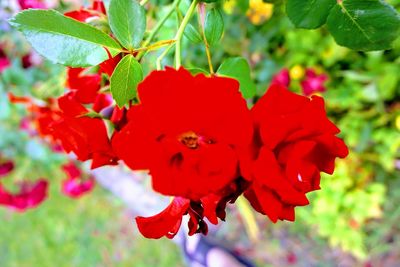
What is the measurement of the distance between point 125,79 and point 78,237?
2.28m

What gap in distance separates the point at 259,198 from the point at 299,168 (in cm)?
4

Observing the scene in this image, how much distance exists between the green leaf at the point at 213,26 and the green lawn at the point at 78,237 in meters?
1.87

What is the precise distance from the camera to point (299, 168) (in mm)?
400

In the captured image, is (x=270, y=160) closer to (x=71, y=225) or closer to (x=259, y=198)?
(x=259, y=198)

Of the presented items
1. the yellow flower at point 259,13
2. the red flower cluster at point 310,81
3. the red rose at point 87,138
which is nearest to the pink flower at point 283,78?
the red flower cluster at point 310,81

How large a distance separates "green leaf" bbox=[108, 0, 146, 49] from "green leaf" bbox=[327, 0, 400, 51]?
0.18 m

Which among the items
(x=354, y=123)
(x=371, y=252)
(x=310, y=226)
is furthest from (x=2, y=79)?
(x=371, y=252)

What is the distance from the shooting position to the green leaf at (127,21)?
480 millimetres

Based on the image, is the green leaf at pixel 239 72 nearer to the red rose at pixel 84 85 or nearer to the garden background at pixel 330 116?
the red rose at pixel 84 85

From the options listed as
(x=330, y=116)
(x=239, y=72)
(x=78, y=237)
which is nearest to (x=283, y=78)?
(x=330, y=116)

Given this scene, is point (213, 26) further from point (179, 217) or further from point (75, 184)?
point (75, 184)

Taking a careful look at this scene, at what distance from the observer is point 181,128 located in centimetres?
40

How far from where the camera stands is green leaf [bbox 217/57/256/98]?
22.0 inches

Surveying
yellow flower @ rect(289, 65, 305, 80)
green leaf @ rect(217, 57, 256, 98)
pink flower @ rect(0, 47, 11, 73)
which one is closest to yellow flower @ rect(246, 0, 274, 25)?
yellow flower @ rect(289, 65, 305, 80)
